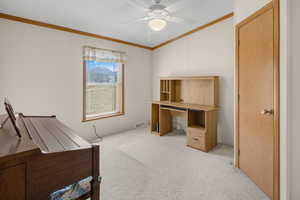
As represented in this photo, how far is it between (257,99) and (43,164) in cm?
220

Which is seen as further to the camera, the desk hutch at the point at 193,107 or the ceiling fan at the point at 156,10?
the desk hutch at the point at 193,107

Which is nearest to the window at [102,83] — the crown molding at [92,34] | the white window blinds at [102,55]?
the white window blinds at [102,55]

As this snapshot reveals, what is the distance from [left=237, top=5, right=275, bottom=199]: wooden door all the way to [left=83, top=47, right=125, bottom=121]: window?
276 cm

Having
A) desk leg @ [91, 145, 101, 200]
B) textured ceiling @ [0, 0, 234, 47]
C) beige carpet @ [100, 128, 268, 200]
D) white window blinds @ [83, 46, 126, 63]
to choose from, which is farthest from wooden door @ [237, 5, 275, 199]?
white window blinds @ [83, 46, 126, 63]

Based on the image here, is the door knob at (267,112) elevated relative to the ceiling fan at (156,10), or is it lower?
lower

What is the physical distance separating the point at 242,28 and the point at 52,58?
3196mm

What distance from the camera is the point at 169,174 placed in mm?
2207

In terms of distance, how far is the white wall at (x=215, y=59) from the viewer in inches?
129

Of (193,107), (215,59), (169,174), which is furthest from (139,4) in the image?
(169,174)

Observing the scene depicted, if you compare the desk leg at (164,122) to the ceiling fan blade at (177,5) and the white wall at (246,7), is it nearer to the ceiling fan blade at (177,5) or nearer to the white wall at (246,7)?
the ceiling fan blade at (177,5)

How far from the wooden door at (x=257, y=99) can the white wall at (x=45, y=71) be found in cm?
286

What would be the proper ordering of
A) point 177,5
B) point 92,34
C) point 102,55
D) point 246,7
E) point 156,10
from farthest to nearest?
point 102,55, point 92,34, point 177,5, point 156,10, point 246,7

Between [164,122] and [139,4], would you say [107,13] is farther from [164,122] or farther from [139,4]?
[164,122]

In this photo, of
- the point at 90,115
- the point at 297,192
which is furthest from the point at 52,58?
the point at 297,192
